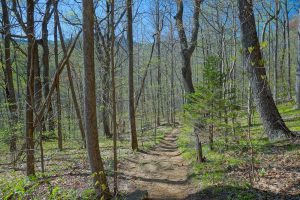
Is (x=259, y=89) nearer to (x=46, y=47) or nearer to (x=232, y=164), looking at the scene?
(x=232, y=164)

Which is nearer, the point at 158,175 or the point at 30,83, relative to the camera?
the point at 30,83

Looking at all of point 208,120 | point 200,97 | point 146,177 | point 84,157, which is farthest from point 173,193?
point 84,157

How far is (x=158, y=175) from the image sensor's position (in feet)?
33.4

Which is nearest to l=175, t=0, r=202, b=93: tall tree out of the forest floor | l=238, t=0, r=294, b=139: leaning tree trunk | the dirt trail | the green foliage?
the green foliage

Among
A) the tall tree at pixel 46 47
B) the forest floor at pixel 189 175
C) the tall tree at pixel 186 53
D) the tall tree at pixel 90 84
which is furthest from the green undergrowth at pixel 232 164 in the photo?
the tall tree at pixel 46 47

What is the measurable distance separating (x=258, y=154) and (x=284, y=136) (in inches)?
44.7

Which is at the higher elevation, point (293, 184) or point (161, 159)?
point (293, 184)

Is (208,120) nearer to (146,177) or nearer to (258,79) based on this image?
(258,79)

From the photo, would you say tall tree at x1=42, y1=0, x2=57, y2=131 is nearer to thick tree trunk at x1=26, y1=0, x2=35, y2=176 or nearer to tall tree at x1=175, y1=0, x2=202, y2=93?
thick tree trunk at x1=26, y1=0, x2=35, y2=176

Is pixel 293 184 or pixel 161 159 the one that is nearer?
pixel 293 184

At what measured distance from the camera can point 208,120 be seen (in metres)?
9.02

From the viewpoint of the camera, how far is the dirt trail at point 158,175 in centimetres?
841

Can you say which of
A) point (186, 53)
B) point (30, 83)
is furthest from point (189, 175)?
point (30, 83)

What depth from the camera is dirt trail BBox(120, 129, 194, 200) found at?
8414 mm
